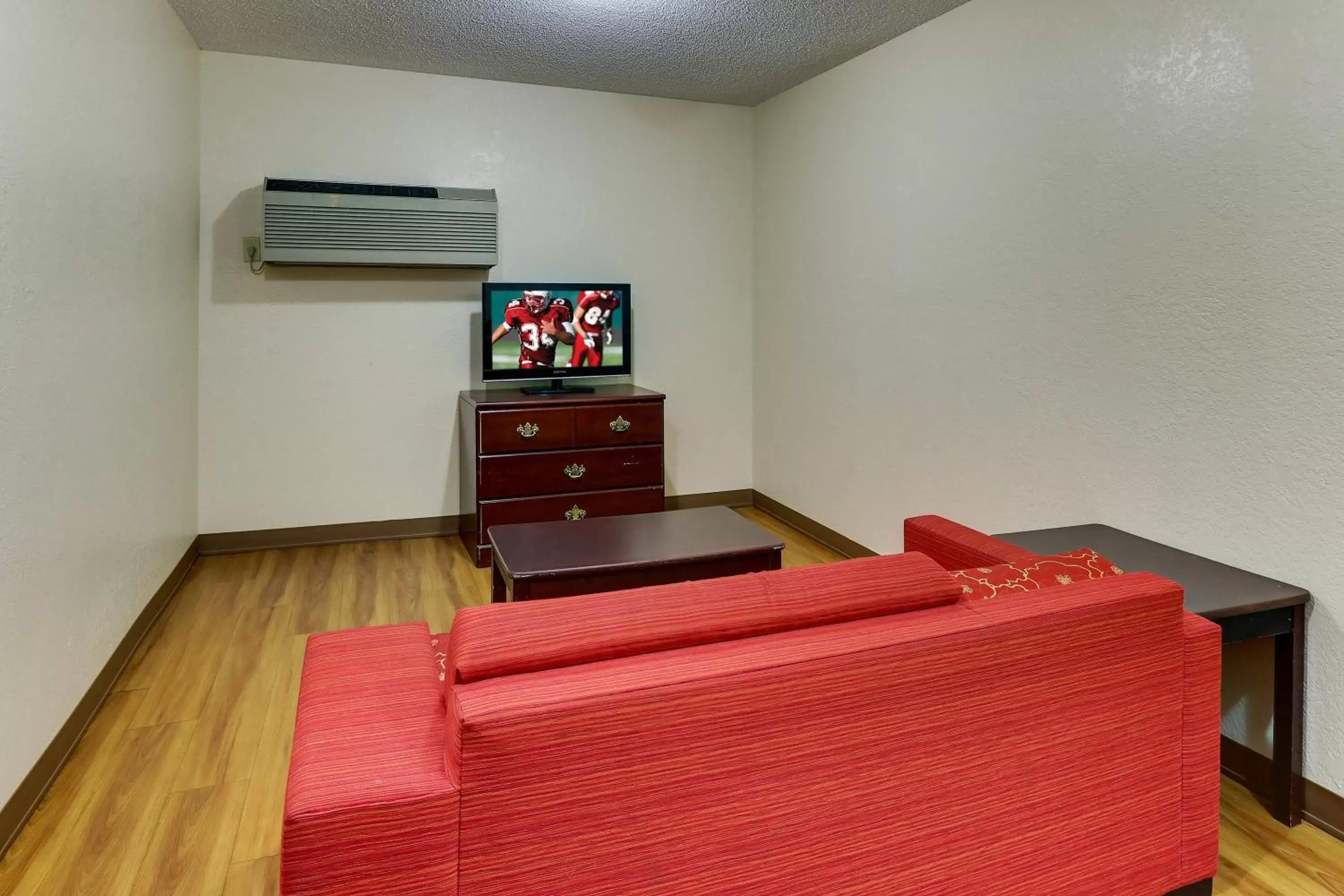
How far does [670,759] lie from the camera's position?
45.3 inches

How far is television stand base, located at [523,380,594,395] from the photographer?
428cm

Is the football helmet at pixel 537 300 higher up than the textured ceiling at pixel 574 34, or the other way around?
the textured ceiling at pixel 574 34

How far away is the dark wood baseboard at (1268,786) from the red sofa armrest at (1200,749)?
0.59 meters

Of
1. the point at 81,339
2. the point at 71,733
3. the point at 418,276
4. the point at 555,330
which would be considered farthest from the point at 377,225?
the point at 71,733

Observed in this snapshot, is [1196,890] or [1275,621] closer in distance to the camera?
[1196,890]

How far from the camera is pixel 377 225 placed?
13.1 ft

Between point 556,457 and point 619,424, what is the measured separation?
369 millimetres

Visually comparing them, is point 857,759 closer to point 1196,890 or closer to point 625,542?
point 1196,890

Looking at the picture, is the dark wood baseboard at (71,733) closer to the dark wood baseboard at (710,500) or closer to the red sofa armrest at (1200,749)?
the red sofa armrest at (1200,749)

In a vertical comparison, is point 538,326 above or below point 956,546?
above

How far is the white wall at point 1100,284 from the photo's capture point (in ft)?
6.46

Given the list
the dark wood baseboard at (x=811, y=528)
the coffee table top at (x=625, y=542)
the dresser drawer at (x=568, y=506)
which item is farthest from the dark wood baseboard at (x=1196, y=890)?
the dresser drawer at (x=568, y=506)

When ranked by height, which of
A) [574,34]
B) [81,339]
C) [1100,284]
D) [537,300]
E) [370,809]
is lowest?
[370,809]

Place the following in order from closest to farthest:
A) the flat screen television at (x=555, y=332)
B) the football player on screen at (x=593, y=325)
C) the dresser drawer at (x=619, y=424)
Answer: the dresser drawer at (x=619, y=424)
the flat screen television at (x=555, y=332)
the football player on screen at (x=593, y=325)
